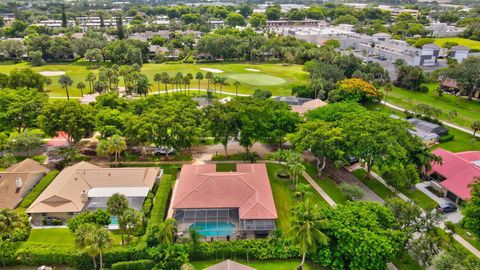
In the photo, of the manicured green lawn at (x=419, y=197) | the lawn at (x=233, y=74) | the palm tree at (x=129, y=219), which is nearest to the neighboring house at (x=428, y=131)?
the manicured green lawn at (x=419, y=197)

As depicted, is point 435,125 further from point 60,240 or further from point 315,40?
point 315,40

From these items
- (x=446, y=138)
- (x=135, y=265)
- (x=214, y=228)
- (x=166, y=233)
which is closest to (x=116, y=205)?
(x=166, y=233)

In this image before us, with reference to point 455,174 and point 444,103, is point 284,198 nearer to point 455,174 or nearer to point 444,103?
point 455,174

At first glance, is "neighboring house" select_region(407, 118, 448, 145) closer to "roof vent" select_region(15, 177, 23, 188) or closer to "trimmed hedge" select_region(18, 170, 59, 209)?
"trimmed hedge" select_region(18, 170, 59, 209)

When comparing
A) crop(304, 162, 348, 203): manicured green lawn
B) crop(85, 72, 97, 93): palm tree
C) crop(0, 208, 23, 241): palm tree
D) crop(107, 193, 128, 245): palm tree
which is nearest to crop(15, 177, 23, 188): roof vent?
crop(0, 208, 23, 241): palm tree

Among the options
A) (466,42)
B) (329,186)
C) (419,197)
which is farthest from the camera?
(466,42)

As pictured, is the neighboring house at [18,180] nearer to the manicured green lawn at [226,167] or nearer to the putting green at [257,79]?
the manicured green lawn at [226,167]
